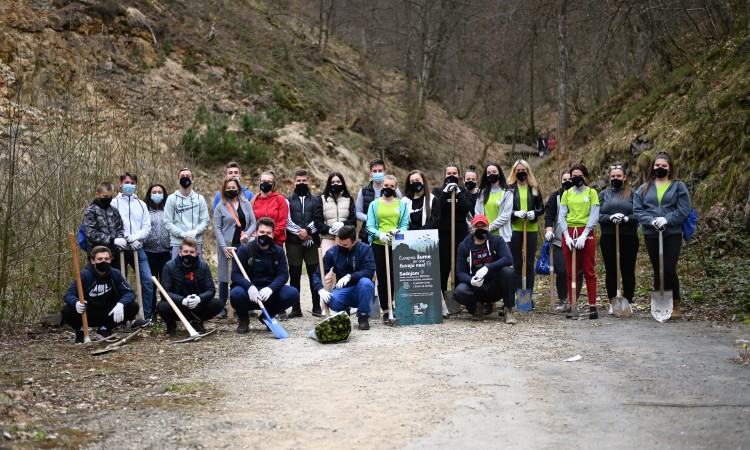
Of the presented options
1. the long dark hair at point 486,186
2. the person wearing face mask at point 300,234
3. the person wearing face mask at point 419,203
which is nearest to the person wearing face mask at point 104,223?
the person wearing face mask at point 300,234

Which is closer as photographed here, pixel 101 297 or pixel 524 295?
pixel 101 297

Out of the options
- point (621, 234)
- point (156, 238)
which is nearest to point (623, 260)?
point (621, 234)

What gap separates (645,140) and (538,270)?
9.62m

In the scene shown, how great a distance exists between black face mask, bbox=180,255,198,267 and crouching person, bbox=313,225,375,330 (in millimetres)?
1617

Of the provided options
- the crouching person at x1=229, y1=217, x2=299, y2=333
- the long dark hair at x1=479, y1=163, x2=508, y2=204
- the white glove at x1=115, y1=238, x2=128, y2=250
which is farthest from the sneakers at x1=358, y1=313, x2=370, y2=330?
the white glove at x1=115, y1=238, x2=128, y2=250

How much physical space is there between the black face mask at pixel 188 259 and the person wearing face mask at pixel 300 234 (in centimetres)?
192

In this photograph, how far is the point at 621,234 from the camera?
1099 cm

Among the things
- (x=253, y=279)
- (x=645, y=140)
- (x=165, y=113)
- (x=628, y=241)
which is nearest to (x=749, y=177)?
(x=628, y=241)

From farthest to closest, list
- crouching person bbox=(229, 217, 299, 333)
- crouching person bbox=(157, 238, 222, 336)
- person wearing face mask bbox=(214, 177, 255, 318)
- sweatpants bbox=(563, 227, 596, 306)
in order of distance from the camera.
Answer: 1. person wearing face mask bbox=(214, 177, 255, 318)
2. sweatpants bbox=(563, 227, 596, 306)
3. crouching person bbox=(229, 217, 299, 333)
4. crouching person bbox=(157, 238, 222, 336)

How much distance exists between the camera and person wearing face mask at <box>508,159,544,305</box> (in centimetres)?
1148

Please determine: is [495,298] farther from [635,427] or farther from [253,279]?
[635,427]

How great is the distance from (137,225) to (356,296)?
3.10 m

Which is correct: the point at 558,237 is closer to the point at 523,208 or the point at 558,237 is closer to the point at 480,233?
the point at 523,208

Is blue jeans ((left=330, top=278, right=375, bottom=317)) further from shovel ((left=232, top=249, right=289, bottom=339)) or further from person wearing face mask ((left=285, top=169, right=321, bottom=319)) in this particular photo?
person wearing face mask ((left=285, top=169, right=321, bottom=319))
